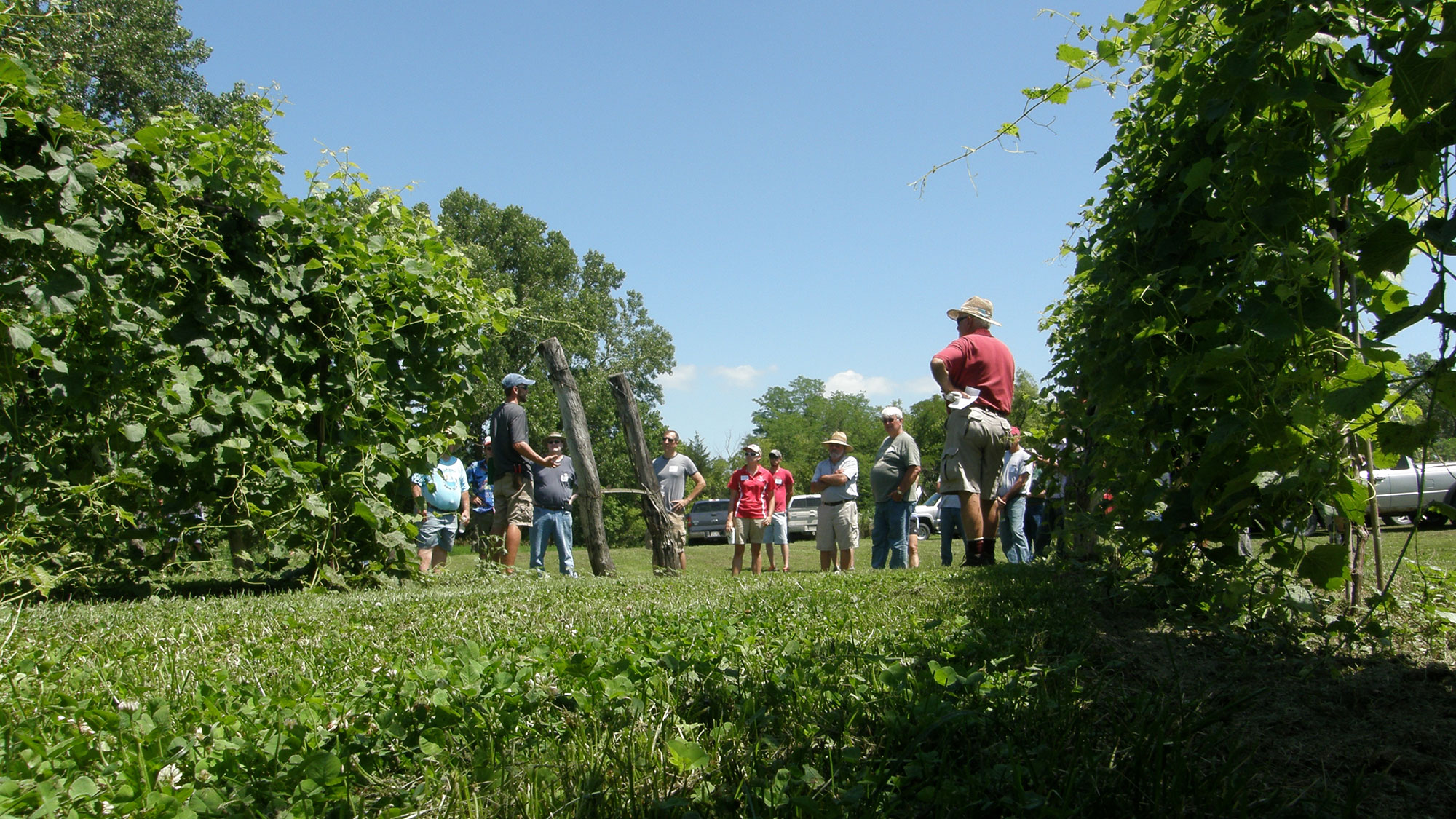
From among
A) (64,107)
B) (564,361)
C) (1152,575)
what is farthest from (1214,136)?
(564,361)

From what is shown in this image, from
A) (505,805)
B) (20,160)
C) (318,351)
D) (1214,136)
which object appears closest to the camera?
(505,805)

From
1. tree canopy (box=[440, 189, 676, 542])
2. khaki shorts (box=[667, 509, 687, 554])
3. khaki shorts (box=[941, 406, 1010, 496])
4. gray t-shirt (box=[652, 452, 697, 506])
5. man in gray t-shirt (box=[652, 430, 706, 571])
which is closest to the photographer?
khaki shorts (box=[941, 406, 1010, 496])

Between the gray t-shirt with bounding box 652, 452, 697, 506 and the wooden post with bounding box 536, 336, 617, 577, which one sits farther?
the gray t-shirt with bounding box 652, 452, 697, 506

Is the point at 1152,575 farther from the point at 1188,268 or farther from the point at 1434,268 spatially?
the point at 1434,268

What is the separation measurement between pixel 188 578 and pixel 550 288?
3245cm

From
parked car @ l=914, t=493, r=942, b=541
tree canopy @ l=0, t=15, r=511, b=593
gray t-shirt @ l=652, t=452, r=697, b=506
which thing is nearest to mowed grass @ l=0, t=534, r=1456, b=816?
tree canopy @ l=0, t=15, r=511, b=593

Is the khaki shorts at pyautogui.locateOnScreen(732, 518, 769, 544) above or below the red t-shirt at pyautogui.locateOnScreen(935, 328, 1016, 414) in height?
below

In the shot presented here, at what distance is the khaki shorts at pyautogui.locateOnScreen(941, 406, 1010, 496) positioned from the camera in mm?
6172

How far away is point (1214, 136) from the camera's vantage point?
2529mm

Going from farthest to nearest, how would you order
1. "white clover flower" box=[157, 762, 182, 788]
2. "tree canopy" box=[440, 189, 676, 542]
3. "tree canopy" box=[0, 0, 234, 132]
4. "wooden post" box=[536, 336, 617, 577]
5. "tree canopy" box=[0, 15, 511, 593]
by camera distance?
"tree canopy" box=[440, 189, 676, 542], "tree canopy" box=[0, 0, 234, 132], "wooden post" box=[536, 336, 617, 577], "tree canopy" box=[0, 15, 511, 593], "white clover flower" box=[157, 762, 182, 788]

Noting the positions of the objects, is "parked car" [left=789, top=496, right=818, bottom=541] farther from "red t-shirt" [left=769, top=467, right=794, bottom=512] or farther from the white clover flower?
the white clover flower

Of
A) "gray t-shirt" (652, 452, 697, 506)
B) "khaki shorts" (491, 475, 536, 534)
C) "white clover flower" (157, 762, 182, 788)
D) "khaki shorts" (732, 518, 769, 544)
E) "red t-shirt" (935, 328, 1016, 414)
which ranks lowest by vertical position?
"white clover flower" (157, 762, 182, 788)

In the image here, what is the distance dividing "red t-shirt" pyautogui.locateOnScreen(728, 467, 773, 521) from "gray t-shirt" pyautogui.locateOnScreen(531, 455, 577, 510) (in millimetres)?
2884

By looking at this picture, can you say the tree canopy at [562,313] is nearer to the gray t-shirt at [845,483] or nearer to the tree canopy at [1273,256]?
the gray t-shirt at [845,483]
